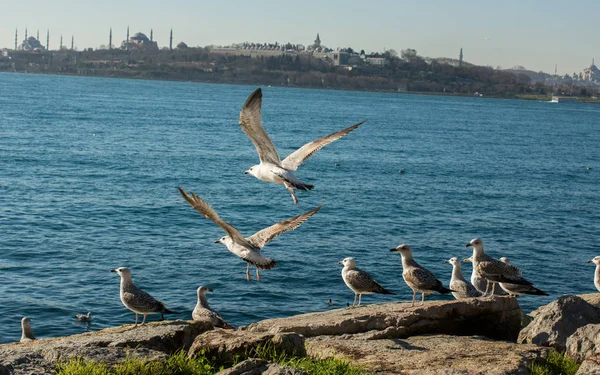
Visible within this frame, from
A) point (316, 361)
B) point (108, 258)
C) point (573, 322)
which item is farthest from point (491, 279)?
point (108, 258)

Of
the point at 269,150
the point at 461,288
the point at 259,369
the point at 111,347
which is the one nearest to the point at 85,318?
the point at 269,150

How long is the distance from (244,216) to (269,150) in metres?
19.6

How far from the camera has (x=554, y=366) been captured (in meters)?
8.34

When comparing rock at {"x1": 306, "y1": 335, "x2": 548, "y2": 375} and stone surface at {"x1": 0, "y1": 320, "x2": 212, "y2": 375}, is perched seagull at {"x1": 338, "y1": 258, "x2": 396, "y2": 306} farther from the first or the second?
stone surface at {"x1": 0, "y1": 320, "x2": 212, "y2": 375}

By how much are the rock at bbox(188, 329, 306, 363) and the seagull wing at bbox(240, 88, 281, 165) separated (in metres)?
2.83

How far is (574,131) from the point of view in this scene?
3939 inches

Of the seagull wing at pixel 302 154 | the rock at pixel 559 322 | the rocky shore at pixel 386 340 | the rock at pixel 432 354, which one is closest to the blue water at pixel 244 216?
the seagull wing at pixel 302 154

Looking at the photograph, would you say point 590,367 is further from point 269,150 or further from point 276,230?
point 269,150

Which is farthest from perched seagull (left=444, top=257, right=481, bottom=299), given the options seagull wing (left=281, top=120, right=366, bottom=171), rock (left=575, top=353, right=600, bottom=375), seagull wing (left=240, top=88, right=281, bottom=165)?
rock (left=575, top=353, right=600, bottom=375)

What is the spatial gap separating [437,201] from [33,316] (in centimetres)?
2172

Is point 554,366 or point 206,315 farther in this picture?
point 206,315

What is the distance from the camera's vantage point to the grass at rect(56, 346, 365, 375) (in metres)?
6.63

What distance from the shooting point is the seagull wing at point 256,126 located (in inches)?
376

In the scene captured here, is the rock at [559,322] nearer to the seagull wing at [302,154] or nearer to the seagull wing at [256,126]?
the seagull wing at [302,154]
